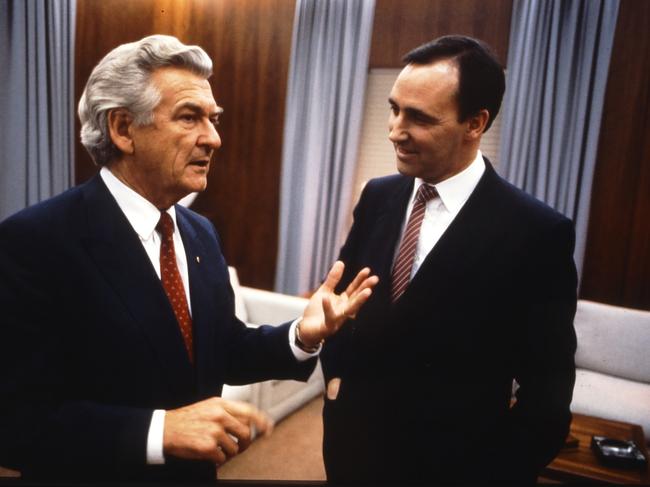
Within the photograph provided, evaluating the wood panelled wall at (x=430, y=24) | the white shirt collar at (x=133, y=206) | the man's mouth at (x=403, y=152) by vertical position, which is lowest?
the white shirt collar at (x=133, y=206)

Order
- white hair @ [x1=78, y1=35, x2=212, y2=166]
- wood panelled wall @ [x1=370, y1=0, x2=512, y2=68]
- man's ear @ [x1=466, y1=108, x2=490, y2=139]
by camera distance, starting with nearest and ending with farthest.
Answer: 1. white hair @ [x1=78, y1=35, x2=212, y2=166]
2. man's ear @ [x1=466, y1=108, x2=490, y2=139]
3. wood panelled wall @ [x1=370, y1=0, x2=512, y2=68]

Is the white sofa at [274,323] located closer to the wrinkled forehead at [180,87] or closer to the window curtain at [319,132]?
the window curtain at [319,132]

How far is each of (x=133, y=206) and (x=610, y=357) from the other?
94.5 inches

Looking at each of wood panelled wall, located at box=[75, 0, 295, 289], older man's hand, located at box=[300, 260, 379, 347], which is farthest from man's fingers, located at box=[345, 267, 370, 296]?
wood panelled wall, located at box=[75, 0, 295, 289]

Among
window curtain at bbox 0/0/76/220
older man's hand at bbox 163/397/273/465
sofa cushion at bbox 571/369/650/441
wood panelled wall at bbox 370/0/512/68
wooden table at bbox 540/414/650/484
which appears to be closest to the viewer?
older man's hand at bbox 163/397/273/465

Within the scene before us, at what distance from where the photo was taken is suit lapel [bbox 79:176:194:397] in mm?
754

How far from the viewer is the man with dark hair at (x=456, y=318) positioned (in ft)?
3.08

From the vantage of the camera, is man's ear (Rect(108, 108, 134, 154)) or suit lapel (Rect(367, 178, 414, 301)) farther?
suit lapel (Rect(367, 178, 414, 301))

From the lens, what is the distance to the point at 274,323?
262 cm

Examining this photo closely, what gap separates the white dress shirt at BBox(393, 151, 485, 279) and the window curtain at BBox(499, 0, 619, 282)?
5.61 feet

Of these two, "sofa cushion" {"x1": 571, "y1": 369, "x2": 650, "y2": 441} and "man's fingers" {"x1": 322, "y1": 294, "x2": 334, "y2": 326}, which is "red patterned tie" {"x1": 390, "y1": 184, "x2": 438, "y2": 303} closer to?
"man's fingers" {"x1": 322, "y1": 294, "x2": 334, "y2": 326}

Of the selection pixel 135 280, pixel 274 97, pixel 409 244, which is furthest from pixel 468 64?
pixel 274 97

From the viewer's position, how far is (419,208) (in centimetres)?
107

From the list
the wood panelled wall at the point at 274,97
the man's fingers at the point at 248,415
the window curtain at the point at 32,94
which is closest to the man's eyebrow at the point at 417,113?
the man's fingers at the point at 248,415
